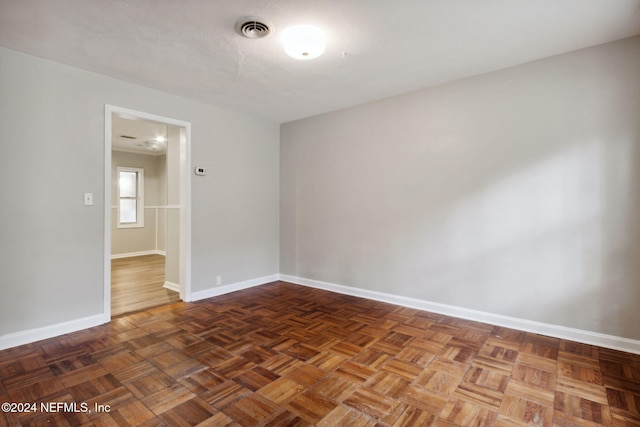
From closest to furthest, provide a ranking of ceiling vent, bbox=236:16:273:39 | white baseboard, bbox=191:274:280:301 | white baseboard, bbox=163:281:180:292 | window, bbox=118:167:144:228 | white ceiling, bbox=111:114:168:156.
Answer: ceiling vent, bbox=236:16:273:39 → white baseboard, bbox=191:274:280:301 → white baseboard, bbox=163:281:180:292 → white ceiling, bbox=111:114:168:156 → window, bbox=118:167:144:228

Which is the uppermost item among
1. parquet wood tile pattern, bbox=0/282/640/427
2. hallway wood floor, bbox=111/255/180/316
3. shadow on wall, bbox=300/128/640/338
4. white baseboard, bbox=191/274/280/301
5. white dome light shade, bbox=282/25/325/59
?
white dome light shade, bbox=282/25/325/59

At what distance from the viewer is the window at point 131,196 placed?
684 centimetres

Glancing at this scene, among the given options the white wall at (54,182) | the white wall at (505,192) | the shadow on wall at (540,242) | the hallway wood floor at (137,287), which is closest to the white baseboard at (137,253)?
the hallway wood floor at (137,287)

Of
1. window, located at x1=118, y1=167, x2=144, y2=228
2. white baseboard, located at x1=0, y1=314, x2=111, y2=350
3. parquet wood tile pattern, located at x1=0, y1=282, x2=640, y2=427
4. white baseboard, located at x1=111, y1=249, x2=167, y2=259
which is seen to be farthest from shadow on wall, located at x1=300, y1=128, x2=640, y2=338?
window, located at x1=118, y1=167, x2=144, y2=228

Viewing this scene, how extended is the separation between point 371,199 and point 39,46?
3264 mm

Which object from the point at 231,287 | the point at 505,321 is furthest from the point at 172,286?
the point at 505,321

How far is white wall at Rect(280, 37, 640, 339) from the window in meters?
5.09

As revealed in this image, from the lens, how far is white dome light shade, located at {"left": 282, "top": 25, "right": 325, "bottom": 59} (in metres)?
2.16

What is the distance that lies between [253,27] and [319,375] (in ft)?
7.77

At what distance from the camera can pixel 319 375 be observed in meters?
2.05

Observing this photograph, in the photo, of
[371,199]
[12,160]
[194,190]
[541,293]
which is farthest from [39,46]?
[541,293]

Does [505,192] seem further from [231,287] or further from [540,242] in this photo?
[231,287]

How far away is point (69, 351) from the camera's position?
7.84ft

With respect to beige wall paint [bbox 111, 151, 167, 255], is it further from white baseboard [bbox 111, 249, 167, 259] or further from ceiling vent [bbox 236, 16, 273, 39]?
ceiling vent [bbox 236, 16, 273, 39]
